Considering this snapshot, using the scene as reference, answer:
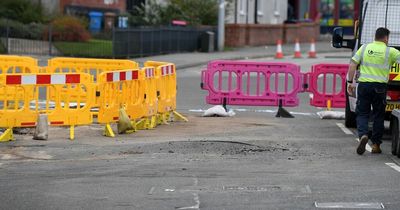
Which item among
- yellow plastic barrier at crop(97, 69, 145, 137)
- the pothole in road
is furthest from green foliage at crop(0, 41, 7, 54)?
the pothole in road

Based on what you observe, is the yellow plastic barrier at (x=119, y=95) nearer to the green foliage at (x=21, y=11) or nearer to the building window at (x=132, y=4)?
the green foliage at (x=21, y=11)

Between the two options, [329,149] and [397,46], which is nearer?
[329,149]

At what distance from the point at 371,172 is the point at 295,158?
1.34 meters

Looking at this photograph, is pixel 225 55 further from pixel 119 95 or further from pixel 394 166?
pixel 394 166

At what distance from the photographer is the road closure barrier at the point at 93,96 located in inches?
486

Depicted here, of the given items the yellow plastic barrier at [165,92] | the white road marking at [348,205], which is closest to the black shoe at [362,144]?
the white road marking at [348,205]

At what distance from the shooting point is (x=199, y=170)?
962 cm

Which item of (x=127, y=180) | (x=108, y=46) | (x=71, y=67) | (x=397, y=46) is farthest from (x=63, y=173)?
(x=108, y=46)

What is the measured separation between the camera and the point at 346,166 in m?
9.98

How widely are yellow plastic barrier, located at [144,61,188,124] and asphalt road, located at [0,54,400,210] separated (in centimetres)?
63

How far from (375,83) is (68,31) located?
2711 centimetres

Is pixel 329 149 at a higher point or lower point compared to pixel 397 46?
lower

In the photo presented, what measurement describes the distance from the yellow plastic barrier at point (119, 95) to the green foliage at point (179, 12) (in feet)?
98.8

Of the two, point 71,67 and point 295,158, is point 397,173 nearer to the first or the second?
point 295,158
